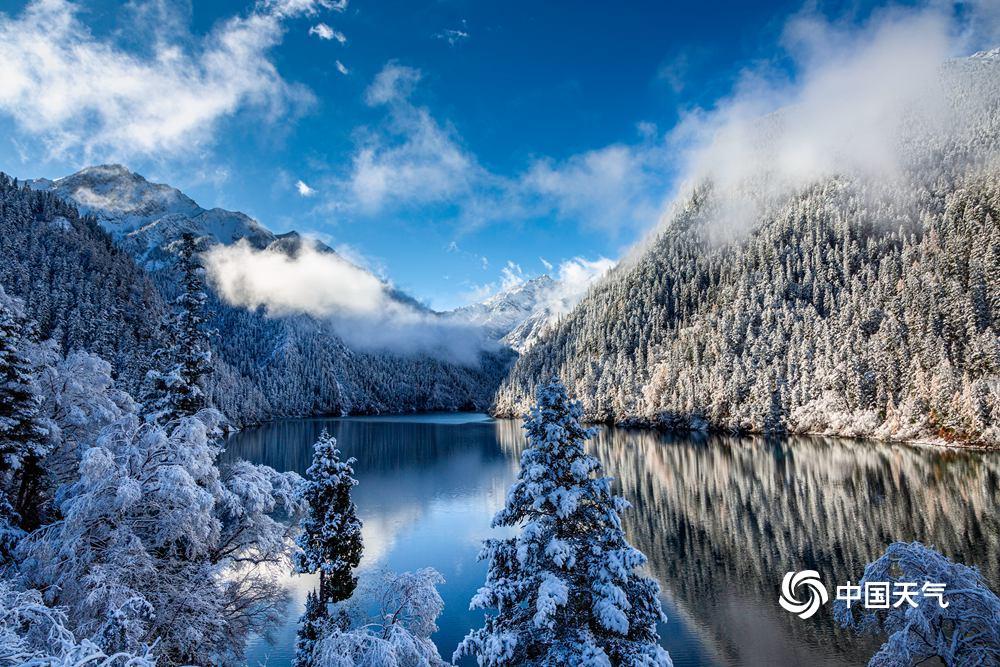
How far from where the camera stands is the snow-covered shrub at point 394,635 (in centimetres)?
869

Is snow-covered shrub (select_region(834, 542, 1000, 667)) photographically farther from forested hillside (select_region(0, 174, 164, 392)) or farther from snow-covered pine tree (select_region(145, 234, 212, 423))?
forested hillside (select_region(0, 174, 164, 392))

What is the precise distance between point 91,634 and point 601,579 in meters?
10.2

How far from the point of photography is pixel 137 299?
106562mm

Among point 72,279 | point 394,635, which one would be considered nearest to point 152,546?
Answer: point 394,635

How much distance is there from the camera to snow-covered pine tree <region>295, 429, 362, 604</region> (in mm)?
20203

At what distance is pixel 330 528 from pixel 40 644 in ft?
46.3

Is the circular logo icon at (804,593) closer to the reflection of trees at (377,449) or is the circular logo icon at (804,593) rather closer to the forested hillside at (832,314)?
the reflection of trees at (377,449)

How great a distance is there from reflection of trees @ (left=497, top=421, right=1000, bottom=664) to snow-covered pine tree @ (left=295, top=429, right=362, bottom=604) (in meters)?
17.4

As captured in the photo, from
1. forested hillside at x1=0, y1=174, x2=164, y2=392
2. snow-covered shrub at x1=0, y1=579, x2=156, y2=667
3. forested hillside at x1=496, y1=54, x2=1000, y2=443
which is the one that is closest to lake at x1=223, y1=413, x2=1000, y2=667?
snow-covered shrub at x1=0, y1=579, x2=156, y2=667

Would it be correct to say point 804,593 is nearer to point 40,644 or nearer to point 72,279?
point 40,644

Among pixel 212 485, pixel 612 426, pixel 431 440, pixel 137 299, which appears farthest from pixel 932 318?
pixel 137 299

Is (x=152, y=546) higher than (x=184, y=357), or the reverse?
(x=184, y=357)

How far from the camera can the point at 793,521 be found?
37.9 m

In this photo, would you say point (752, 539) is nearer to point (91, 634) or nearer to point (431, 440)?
point (91, 634)
